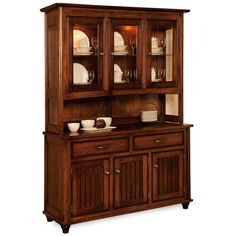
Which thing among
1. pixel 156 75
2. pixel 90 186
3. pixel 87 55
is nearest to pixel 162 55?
pixel 156 75

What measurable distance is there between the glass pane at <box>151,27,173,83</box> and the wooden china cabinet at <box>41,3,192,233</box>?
1 cm

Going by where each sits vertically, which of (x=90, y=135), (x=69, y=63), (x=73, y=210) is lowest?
(x=73, y=210)

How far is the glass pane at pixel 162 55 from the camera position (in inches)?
227

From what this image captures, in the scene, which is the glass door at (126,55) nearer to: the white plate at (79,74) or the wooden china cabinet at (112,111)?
the wooden china cabinet at (112,111)

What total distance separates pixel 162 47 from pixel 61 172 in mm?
1827

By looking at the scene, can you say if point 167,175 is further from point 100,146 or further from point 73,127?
point 73,127

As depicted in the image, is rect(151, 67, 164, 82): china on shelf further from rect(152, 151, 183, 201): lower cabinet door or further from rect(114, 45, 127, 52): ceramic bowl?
rect(152, 151, 183, 201): lower cabinet door

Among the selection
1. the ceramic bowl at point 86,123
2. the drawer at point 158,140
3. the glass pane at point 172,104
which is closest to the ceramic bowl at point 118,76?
the ceramic bowl at point 86,123

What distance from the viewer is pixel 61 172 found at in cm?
506

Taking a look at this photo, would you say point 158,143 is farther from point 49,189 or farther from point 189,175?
point 49,189

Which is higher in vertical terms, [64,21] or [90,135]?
[64,21]

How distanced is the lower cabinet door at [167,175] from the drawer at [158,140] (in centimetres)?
11

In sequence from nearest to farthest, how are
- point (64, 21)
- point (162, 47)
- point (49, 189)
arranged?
point (64, 21)
point (49, 189)
point (162, 47)

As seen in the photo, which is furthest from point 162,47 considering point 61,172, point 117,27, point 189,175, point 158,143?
point 61,172
